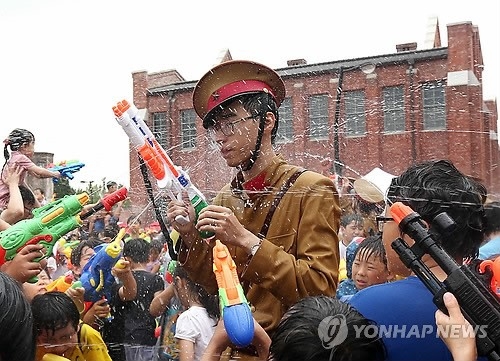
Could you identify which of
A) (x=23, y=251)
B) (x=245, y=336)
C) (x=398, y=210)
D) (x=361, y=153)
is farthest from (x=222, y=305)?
(x=23, y=251)

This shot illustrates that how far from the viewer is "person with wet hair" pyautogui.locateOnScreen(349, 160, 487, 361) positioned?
1.46m

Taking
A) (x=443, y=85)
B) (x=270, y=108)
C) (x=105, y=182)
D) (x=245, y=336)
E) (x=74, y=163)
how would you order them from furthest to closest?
(x=74, y=163)
(x=105, y=182)
(x=270, y=108)
(x=443, y=85)
(x=245, y=336)

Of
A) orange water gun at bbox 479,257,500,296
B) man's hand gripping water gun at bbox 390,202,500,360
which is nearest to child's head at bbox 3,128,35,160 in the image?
man's hand gripping water gun at bbox 390,202,500,360

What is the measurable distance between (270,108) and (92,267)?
0.95m

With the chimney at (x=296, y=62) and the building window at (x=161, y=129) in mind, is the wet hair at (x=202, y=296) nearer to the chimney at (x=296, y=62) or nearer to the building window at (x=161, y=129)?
the building window at (x=161, y=129)

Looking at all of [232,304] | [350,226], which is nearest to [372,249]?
[350,226]

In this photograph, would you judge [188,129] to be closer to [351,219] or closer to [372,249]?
[351,219]

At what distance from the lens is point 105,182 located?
2281 mm

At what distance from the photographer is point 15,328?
3.87 feet

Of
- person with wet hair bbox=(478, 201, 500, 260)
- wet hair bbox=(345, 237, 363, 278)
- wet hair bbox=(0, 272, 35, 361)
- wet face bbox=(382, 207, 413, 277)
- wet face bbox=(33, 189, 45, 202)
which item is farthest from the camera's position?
wet face bbox=(33, 189, 45, 202)

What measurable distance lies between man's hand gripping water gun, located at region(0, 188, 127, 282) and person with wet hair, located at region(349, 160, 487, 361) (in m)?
1.01

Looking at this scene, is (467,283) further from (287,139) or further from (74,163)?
(74,163)

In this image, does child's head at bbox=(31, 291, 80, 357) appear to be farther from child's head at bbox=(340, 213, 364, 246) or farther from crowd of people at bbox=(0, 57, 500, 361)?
child's head at bbox=(340, 213, 364, 246)

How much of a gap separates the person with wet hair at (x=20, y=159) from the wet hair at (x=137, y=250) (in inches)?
18.2
